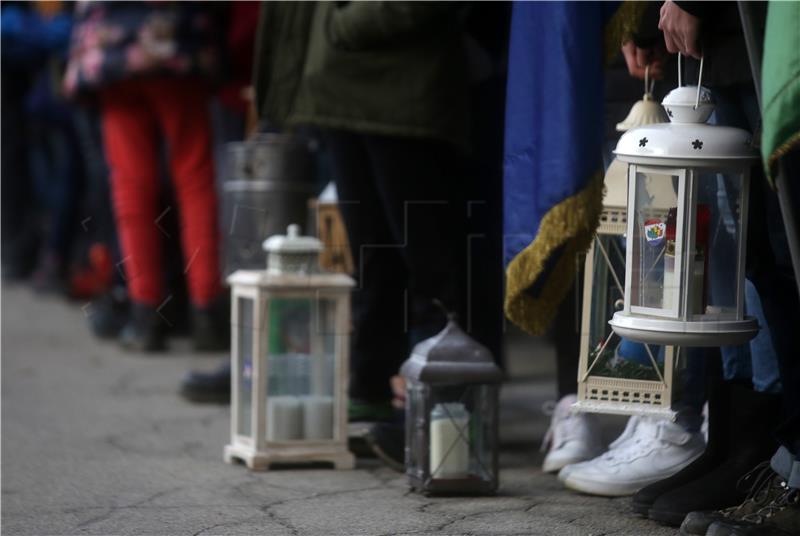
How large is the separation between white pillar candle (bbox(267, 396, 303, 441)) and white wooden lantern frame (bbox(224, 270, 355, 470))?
20 millimetres

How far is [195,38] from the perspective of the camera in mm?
4617

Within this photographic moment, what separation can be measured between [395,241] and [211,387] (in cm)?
93

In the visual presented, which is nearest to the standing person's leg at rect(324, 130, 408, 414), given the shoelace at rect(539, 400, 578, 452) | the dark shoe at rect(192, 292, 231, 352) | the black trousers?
the black trousers

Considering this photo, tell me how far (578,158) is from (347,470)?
95 centimetres

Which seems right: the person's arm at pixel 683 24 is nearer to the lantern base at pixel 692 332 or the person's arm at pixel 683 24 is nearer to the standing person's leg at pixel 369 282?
the lantern base at pixel 692 332

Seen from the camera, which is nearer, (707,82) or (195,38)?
(707,82)

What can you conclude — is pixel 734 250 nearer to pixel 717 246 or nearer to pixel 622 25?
pixel 717 246

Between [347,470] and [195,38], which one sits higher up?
[195,38]

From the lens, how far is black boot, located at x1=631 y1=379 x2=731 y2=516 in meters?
2.45

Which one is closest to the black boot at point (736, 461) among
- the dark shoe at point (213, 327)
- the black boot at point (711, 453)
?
the black boot at point (711, 453)

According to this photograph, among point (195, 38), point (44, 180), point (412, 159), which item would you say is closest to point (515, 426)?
point (412, 159)

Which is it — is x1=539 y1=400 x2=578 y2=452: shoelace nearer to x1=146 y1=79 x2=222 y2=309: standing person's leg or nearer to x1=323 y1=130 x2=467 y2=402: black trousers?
x1=323 y1=130 x2=467 y2=402: black trousers

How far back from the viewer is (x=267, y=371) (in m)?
3.08

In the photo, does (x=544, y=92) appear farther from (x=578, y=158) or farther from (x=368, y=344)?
(x=368, y=344)
